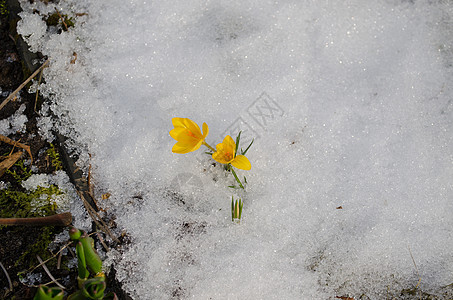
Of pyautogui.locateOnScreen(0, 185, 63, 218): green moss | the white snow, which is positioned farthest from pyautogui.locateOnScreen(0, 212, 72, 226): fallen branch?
the white snow

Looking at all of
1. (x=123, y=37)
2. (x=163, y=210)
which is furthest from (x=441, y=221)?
(x=123, y=37)

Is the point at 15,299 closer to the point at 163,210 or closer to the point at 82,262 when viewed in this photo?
the point at 82,262

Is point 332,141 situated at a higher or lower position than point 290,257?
higher

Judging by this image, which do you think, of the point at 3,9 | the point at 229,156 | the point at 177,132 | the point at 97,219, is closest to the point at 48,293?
the point at 97,219


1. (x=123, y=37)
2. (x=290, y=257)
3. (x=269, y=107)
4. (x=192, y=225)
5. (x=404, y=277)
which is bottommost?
(x=404, y=277)

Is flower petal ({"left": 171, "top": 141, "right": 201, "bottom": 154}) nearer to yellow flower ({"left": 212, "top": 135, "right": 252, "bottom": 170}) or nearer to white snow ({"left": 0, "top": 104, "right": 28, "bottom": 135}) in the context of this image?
yellow flower ({"left": 212, "top": 135, "right": 252, "bottom": 170})

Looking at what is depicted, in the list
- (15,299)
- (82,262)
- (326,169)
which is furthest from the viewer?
(326,169)

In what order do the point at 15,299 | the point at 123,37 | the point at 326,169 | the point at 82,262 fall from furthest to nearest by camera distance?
the point at 123,37
the point at 326,169
the point at 15,299
the point at 82,262

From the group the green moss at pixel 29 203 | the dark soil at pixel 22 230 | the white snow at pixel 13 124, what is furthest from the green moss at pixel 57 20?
the green moss at pixel 29 203
